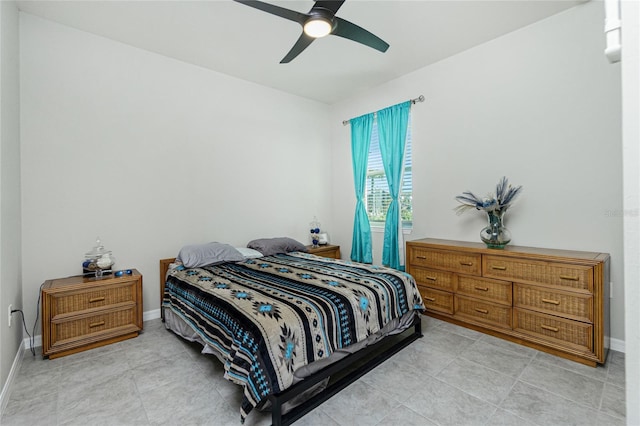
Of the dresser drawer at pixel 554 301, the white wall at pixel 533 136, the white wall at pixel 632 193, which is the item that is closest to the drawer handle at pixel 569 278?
the dresser drawer at pixel 554 301

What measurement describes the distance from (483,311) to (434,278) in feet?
1.74

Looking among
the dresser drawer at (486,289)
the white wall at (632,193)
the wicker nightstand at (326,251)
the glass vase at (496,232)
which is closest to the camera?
the white wall at (632,193)

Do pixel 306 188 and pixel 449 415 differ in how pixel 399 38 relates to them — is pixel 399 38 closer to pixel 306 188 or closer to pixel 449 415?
pixel 306 188

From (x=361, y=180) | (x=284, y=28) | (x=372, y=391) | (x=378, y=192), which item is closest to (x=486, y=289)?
(x=372, y=391)

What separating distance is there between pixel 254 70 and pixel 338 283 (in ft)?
9.13

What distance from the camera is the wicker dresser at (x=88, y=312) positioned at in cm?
239

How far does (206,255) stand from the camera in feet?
10.2

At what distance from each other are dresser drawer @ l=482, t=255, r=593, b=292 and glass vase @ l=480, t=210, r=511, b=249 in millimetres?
191

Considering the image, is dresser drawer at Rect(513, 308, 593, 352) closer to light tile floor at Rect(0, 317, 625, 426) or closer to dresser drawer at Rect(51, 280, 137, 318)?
light tile floor at Rect(0, 317, 625, 426)

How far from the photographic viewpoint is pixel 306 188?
4.64 m

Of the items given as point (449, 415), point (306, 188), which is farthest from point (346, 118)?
point (449, 415)

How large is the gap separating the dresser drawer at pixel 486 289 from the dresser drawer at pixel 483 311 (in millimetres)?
53

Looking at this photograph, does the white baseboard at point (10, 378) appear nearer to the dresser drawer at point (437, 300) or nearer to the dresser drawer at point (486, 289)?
the dresser drawer at point (437, 300)

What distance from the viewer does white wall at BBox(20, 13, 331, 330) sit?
268 cm
